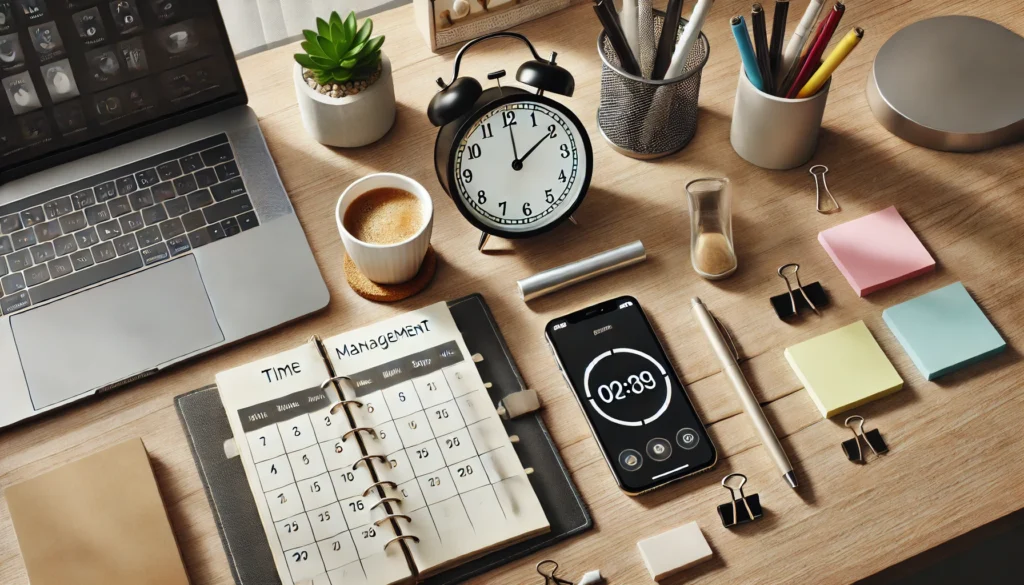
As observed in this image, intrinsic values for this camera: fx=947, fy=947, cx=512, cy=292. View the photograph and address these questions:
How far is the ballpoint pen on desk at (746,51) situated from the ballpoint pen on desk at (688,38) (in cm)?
3

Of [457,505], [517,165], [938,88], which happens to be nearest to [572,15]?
[517,165]

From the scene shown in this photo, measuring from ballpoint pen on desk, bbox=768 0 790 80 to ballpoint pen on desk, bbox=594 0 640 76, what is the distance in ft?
0.45

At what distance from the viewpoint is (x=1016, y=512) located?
85 centimetres

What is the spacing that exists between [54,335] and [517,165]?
48 cm

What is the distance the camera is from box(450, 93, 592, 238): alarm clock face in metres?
0.93

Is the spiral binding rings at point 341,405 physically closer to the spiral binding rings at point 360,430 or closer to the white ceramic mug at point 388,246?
the spiral binding rings at point 360,430

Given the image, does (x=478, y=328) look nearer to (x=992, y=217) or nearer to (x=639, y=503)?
(x=639, y=503)

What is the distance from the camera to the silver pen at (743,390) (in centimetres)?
85

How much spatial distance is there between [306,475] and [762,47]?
2.00ft

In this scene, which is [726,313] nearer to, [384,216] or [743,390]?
[743,390]

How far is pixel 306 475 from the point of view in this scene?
2.78ft

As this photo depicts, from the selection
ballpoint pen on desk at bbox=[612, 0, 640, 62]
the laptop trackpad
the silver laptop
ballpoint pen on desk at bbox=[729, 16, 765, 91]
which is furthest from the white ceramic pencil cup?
the laptop trackpad

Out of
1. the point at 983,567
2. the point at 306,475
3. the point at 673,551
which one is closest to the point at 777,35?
the point at 673,551

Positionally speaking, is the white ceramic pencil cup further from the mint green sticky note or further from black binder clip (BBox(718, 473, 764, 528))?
black binder clip (BBox(718, 473, 764, 528))
